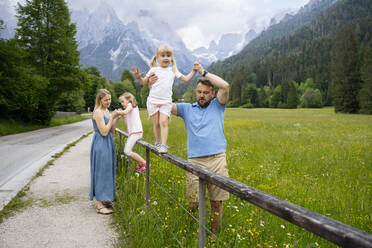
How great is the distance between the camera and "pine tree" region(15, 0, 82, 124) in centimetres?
2405

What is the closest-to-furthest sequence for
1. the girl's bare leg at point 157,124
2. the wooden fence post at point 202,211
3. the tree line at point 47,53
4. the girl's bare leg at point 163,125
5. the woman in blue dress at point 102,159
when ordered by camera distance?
the wooden fence post at point 202,211
the girl's bare leg at point 163,125
the girl's bare leg at point 157,124
the woman in blue dress at point 102,159
the tree line at point 47,53

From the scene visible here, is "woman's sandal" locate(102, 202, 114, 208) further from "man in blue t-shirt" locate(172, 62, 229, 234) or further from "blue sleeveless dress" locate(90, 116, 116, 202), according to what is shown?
"man in blue t-shirt" locate(172, 62, 229, 234)

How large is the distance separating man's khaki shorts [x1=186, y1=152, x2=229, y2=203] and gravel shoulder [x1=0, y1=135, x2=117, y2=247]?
A: 119 centimetres

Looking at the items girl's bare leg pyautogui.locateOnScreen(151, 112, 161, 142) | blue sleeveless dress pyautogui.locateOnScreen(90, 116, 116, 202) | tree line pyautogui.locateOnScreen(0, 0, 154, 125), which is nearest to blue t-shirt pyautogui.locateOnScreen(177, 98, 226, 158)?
girl's bare leg pyautogui.locateOnScreen(151, 112, 161, 142)

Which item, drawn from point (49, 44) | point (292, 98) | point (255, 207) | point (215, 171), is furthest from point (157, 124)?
point (292, 98)

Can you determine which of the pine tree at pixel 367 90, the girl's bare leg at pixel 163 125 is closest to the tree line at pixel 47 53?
the girl's bare leg at pixel 163 125

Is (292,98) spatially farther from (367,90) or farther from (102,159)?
(102,159)

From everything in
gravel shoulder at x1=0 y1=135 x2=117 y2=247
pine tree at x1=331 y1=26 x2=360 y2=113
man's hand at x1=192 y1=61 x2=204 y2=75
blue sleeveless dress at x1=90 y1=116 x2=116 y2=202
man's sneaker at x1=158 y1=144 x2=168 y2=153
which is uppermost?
pine tree at x1=331 y1=26 x2=360 y2=113

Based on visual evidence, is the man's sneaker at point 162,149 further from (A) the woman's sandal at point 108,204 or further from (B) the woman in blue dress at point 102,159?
(A) the woman's sandal at point 108,204

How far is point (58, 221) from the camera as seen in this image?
4066 millimetres

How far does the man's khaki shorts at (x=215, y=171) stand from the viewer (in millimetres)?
2980

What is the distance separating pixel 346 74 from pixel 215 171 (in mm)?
57103

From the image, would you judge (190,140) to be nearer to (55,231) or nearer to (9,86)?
(55,231)

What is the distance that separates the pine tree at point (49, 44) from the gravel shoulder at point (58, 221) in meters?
21.3
